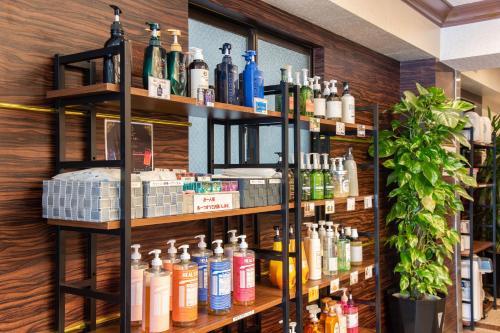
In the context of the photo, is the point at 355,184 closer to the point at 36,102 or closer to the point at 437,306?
the point at 437,306

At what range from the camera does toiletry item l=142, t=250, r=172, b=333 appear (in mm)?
1625

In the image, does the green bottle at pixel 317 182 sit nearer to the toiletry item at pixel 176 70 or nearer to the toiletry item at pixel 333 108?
the toiletry item at pixel 333 108

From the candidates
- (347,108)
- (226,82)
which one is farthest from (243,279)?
(347,108)

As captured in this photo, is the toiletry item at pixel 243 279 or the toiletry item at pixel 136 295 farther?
the toiletry item at pixel 243 279

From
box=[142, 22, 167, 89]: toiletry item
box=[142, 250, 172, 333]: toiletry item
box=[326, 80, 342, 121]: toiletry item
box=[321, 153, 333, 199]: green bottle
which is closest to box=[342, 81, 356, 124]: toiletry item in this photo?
box=[326, 80, 342, 121]: toiletry item

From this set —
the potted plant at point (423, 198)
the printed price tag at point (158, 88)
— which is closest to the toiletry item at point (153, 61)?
the printed price tag at point (158, 88)

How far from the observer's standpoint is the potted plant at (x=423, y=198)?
3.40 meters

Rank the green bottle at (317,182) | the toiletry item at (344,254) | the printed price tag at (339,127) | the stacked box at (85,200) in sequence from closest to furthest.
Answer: the stacked box at (85,200) < the green bottle at (317,182) < the printed price tag at (339,127) < the toiletry item at (344,254)

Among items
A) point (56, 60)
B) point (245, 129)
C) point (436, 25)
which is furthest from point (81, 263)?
point (436, 25)

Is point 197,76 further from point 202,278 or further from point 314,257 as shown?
point 314,257

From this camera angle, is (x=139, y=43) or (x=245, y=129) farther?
(x=245, y=129)

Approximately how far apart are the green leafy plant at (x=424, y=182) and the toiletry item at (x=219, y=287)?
1.95 meters

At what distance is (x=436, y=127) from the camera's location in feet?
11.5

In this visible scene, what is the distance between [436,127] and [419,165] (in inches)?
13.7
